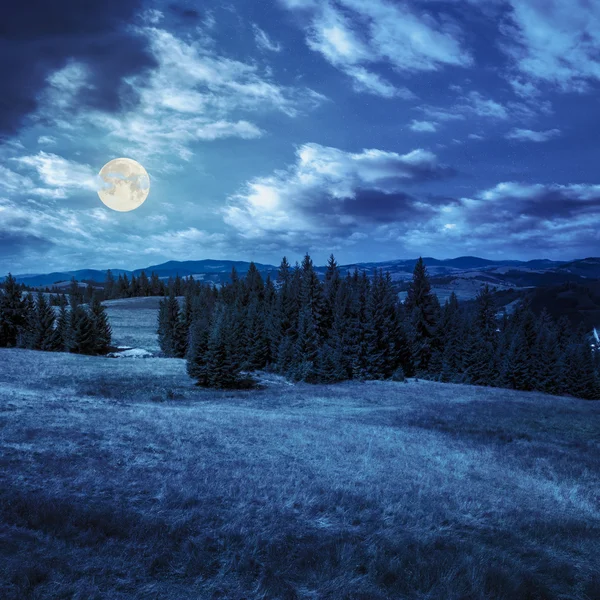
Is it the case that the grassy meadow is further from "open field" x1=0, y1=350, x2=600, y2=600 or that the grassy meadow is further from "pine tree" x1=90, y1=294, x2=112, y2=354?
"pine tree" x1=90, y1=294, x2=112, y2=354

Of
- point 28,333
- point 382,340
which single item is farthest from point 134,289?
point 382,340

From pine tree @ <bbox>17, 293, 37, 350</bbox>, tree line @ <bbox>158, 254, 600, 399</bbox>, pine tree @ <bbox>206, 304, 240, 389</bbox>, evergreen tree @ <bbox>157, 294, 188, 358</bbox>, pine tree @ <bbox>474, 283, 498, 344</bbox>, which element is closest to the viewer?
pine tree @ <bbox>206, 304, 240, 389</bbox>

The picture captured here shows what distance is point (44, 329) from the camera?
5372 cm

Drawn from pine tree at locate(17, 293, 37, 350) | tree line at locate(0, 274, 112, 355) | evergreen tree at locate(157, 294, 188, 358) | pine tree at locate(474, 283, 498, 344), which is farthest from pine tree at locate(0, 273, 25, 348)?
pine tree at locate(474, 283, 498, 344)

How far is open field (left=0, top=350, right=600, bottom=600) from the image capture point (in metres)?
6.42

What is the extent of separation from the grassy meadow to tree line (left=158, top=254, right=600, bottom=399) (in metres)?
23.6

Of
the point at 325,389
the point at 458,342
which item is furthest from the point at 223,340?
the point at 458,342

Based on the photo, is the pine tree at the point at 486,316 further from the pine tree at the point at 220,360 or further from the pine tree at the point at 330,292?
the pine tree at the point at 220,360

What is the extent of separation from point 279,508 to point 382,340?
44587 mm

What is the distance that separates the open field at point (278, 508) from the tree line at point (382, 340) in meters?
23.5

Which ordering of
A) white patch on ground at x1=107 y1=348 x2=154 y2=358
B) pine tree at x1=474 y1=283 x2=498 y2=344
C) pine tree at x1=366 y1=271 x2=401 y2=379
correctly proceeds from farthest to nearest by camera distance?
1. pine tree at x1=474 y1=283 x2=498 y2=344
2. white patch on ground at x1=107 y1=348 x2=154 y2=358
3. pine tree at x1=366 y1=271 x2=401 y2=379

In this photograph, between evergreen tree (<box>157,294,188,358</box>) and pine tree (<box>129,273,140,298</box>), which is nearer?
evergreen tree (<box>157,294,188,358</box>)

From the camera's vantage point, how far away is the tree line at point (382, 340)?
50.9m

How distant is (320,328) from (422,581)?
167 feet
